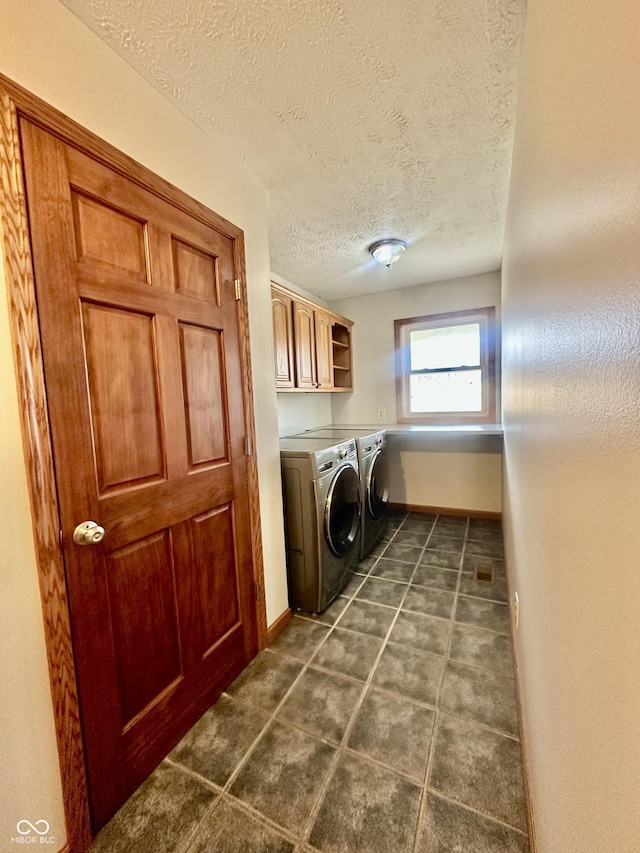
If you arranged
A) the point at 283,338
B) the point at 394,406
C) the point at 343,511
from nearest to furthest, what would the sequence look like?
the point at 343,511 < the point at 283,338 < the point at 394,406

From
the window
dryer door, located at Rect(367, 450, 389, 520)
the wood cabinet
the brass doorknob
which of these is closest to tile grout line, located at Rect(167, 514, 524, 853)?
dryer door, located at Rect(367, 450, 389, 520)

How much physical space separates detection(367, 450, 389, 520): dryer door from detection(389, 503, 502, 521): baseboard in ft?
2.43

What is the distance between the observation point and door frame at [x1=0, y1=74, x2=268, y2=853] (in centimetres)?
87

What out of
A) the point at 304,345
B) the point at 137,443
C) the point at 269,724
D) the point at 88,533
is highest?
the point at 304,345

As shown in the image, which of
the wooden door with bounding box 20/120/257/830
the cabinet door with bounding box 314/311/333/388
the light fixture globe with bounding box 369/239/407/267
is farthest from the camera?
the cabinet door with bounding box 314/311/333/388

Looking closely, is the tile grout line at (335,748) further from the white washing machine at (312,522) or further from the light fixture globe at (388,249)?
the light fixture globe at (388,249)

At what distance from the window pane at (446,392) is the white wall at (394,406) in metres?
0.25

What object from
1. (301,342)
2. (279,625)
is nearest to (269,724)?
(279,625)

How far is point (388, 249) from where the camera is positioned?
256cm

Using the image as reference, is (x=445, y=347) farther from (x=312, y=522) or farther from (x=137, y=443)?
(x=137, y=443)

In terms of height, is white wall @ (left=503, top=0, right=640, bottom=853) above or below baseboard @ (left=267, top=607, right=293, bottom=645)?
above

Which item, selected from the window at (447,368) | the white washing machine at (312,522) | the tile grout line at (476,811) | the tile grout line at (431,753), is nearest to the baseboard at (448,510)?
the window at (447,368)

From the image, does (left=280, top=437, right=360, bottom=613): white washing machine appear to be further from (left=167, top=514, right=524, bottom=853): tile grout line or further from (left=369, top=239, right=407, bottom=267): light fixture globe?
(left=369, top=239, right=407, bottom=267): light fixture globe

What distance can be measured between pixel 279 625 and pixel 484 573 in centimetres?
149
